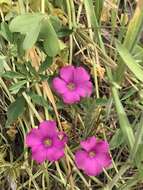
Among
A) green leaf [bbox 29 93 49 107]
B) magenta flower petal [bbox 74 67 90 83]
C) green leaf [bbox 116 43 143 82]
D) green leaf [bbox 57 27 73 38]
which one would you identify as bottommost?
green leaf [bbox 29 93 49 107]

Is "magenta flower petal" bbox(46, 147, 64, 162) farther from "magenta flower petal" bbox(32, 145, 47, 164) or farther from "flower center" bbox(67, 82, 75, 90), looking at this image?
"flower center" bbox(67, 82, 75, 90)

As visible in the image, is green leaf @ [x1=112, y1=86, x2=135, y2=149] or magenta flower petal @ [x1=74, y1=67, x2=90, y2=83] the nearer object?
green leaf @ [x1=112, y1=86, x2=135, y2=149]

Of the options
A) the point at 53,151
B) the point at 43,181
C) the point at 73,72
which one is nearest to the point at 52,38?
the point at 73,72

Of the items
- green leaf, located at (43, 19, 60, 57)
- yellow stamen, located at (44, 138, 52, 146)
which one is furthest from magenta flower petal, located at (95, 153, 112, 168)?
green leaf, located at (43, 19, 60, 57)

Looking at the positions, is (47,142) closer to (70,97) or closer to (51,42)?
(70,97)

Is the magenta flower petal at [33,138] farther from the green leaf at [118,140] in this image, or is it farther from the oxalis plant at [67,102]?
the green leaf at [118,140]

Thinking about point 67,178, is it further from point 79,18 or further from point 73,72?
point 79,18
